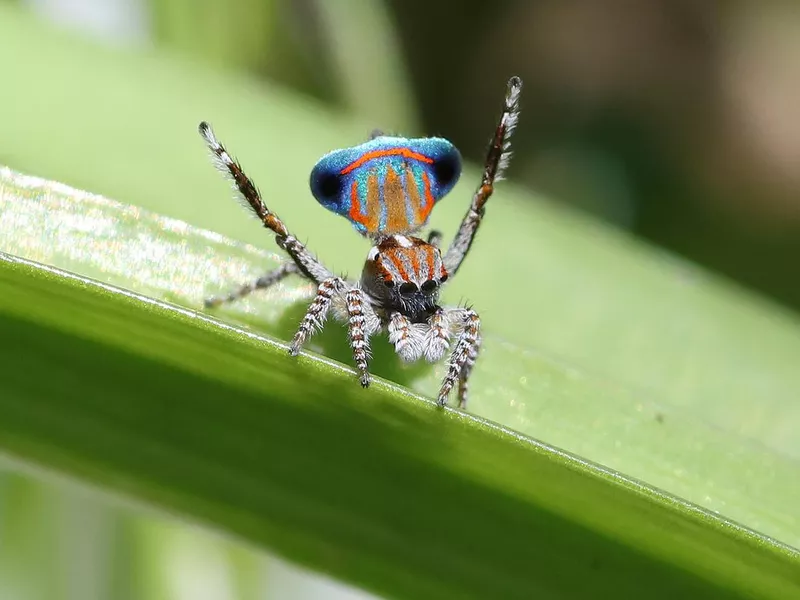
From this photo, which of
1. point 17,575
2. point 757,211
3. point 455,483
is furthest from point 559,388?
point 757,211

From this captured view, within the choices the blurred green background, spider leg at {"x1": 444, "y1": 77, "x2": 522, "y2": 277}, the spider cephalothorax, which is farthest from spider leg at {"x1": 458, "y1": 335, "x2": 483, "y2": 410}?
the blurred green background

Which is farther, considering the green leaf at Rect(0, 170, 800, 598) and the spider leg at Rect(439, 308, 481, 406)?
the spider leg at Rect(439, 308, 481, 406)

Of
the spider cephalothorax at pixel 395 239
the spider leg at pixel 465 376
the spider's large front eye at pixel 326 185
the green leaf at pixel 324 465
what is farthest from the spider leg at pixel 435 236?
the green leaf at pixel 324 465

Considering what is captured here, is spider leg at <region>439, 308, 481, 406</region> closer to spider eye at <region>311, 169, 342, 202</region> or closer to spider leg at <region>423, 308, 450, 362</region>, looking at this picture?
spider leg at <region>423, 308, 450, 362</region>

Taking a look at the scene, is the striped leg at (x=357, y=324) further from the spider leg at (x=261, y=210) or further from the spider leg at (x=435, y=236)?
the spider leg at (x=435, y=236)

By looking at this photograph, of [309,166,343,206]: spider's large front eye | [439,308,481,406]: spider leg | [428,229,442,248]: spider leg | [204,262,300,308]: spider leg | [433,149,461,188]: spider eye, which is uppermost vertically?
[433,149,461,188]: spider eye

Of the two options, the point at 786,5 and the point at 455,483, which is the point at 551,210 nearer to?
the point at 455,483
